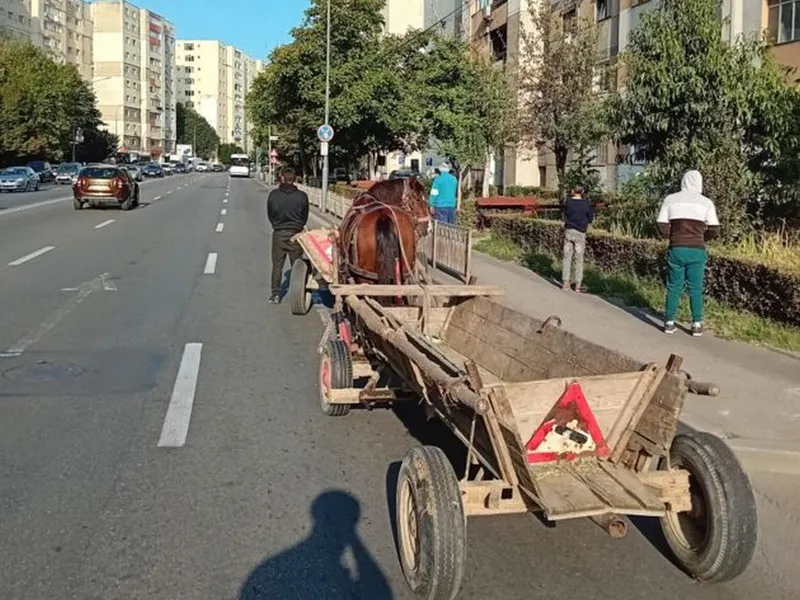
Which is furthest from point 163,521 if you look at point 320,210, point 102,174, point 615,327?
point 320,210

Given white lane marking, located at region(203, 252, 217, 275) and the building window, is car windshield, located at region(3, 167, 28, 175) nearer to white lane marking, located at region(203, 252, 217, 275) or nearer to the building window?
white lane marking, located at region(203, 252, 217, 275)

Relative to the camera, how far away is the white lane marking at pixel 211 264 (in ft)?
54.7

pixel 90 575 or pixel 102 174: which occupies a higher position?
pixel 102 174

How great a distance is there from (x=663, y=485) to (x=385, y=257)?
471cm

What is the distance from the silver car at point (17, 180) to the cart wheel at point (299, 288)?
4429 cm

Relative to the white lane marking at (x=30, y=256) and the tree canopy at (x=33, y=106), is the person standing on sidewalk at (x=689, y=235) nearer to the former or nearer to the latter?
the white lane marking at (x=30, y=256)

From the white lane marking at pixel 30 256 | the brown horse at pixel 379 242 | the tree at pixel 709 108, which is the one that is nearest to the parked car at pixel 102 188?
the white lane marking at pixel 30 256

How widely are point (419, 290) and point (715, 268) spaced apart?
5808mm

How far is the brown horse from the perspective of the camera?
8680mm

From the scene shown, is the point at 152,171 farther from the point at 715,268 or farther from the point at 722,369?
the point at 722,369

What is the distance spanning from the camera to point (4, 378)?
812 centimetres

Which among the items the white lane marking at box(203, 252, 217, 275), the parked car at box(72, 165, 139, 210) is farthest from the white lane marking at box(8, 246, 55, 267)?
the parked car at box(72, 165, 139, 210)

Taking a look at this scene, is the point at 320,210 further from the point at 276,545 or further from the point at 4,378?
the point at 276,545

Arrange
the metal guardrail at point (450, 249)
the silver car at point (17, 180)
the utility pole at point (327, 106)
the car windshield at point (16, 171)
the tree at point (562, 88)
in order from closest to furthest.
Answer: the metal guardrail at point (450, 249)
the tree at point (562, 88)
the utility pole at point (327, 106)
the silver car at point (17, 180)
the car windshield at point (16, 171)
